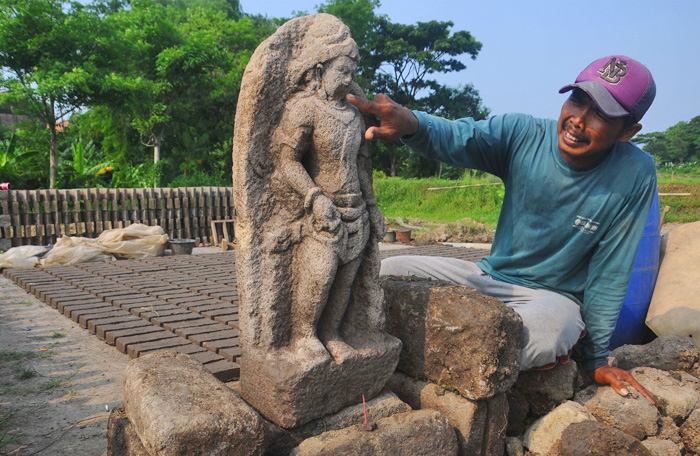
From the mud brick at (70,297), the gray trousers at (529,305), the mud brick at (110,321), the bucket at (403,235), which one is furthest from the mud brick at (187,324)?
the bucket at (403,235)

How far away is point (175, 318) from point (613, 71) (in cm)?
421

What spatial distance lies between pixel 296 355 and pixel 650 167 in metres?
2.26

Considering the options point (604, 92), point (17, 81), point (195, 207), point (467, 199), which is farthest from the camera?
point (467, 199)

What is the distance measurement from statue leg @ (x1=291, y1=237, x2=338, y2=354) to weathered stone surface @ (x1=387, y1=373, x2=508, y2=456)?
70 centimetres

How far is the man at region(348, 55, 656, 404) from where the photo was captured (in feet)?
9.36

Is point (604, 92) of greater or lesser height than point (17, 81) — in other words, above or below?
below

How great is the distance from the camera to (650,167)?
3098 mm

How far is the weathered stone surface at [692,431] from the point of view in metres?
2.92

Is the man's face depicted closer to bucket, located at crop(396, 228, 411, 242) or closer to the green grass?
bucket, located at crop(396, 228, 411, 242)

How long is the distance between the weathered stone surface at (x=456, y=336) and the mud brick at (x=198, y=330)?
240 cm

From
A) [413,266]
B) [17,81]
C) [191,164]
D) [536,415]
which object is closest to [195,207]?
[17,81]

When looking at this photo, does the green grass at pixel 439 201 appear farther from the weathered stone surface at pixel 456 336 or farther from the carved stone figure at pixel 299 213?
the carved stone figure at pixel 299 213

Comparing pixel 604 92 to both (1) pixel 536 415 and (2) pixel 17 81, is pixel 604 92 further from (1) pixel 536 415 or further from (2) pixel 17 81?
(2) pixel 17 81

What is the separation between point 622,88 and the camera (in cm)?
284
